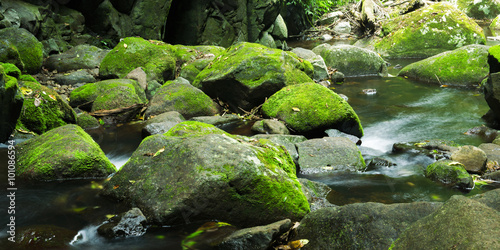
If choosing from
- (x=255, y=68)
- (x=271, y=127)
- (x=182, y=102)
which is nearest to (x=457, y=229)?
(x=271, y=127)

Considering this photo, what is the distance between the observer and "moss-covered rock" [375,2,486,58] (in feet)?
56.5

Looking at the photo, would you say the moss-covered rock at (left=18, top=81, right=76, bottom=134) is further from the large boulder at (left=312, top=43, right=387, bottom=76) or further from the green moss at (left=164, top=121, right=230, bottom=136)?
the large boulder at (left=312, top=43, right=387, bottom=76)

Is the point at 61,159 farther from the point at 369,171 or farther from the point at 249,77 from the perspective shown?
the point at 249,77

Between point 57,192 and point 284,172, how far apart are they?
267 centimetres

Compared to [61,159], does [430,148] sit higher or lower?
lower

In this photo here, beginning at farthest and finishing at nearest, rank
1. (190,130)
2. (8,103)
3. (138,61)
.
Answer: (138,61) < (190,130) < (8,103)

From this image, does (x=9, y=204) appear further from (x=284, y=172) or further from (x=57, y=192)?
(x=284, y=172)

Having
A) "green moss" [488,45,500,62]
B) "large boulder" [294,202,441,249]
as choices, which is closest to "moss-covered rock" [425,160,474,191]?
"large boulder" [294,202,441,249]

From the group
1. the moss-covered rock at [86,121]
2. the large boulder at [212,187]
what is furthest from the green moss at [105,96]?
the large boulder at [212,187]

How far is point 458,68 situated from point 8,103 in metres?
12.7

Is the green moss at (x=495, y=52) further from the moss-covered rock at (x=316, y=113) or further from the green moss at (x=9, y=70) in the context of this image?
the green moss at (x=9, y=70)

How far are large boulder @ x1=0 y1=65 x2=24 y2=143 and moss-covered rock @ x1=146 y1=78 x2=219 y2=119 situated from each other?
2996 mm

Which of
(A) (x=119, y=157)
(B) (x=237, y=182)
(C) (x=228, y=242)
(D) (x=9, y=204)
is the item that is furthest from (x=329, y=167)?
(D) (x=9, y=204)

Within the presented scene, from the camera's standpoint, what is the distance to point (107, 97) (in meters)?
8.20
